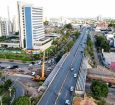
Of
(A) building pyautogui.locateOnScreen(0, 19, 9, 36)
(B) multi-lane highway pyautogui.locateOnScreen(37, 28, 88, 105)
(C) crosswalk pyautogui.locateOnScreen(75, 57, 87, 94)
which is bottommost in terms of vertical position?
(B) multi-lane highway pyautogui.locateOnScreen(37, 28, 88, 105)

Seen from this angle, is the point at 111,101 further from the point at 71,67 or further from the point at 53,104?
the point at 71,67

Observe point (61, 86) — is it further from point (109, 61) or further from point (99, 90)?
point (109, 61)

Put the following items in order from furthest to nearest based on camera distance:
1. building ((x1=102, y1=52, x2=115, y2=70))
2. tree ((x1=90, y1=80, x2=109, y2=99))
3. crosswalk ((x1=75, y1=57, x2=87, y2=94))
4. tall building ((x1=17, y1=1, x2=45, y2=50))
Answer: tall building ((x1=17, y1=1, x2=45, y2=50)), building ((x1=102, y1=52, x2=115, y2=70)), crosswalk ((x1=75, y1=57, x2=87, y2=94)), tree ((x1=90, y1=80, x2=109, y2=99))

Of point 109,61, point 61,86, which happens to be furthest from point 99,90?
point 109,61

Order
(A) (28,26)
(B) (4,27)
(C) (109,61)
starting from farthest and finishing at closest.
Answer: (B) (4,27) → (A) (28,26) → (C) (109,61)

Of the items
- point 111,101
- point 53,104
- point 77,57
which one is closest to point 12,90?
point 53,104

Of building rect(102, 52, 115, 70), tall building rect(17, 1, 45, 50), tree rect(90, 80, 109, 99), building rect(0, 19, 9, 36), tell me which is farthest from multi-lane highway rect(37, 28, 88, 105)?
building rect(0, 19, 9, 36)

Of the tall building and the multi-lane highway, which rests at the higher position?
the tall building

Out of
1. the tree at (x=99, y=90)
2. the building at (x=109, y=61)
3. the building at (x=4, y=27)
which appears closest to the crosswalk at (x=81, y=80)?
the tree at (x=99, y=90)

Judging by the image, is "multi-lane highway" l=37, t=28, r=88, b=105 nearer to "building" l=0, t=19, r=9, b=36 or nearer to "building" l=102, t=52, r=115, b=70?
"building" l=102, t=52, r=115, b=70
